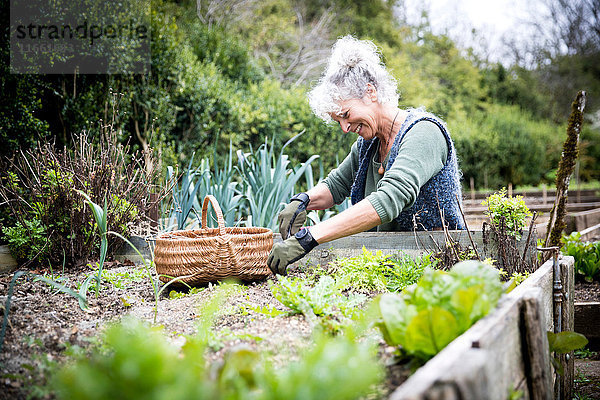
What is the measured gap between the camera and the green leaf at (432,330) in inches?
40.4

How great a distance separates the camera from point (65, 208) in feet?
9.22

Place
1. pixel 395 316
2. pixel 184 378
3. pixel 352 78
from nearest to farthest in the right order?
1. pixel 184 378
2. pixel 395 316
3. pixel 352 78

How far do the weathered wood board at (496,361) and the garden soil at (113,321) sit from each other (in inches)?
8.0

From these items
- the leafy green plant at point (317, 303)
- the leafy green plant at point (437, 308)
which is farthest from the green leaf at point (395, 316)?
the leafy green plant at point (317, 303)

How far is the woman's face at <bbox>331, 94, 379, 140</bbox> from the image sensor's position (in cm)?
242

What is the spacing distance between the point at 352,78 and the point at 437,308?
1607 mm

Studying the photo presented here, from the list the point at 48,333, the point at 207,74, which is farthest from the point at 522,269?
the point at 207,74

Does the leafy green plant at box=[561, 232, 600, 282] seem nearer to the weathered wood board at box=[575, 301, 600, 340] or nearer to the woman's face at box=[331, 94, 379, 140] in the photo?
the weathered wood board at box=[575, 301, 600, 340]

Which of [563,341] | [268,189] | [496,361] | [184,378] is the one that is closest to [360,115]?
[268,189]

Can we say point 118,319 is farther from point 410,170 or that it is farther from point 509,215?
point 509,215

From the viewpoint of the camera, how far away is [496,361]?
3.15ft

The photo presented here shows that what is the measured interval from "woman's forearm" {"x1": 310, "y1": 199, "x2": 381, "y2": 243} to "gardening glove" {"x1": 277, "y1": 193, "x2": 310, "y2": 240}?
0.60m

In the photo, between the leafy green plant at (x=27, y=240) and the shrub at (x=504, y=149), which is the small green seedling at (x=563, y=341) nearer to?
the leafy green plant at (x=27, y=240)

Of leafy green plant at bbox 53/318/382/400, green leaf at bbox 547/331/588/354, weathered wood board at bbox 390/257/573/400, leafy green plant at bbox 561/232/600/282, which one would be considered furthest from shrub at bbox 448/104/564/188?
leafy green plant at bbox 53/318/382/400
